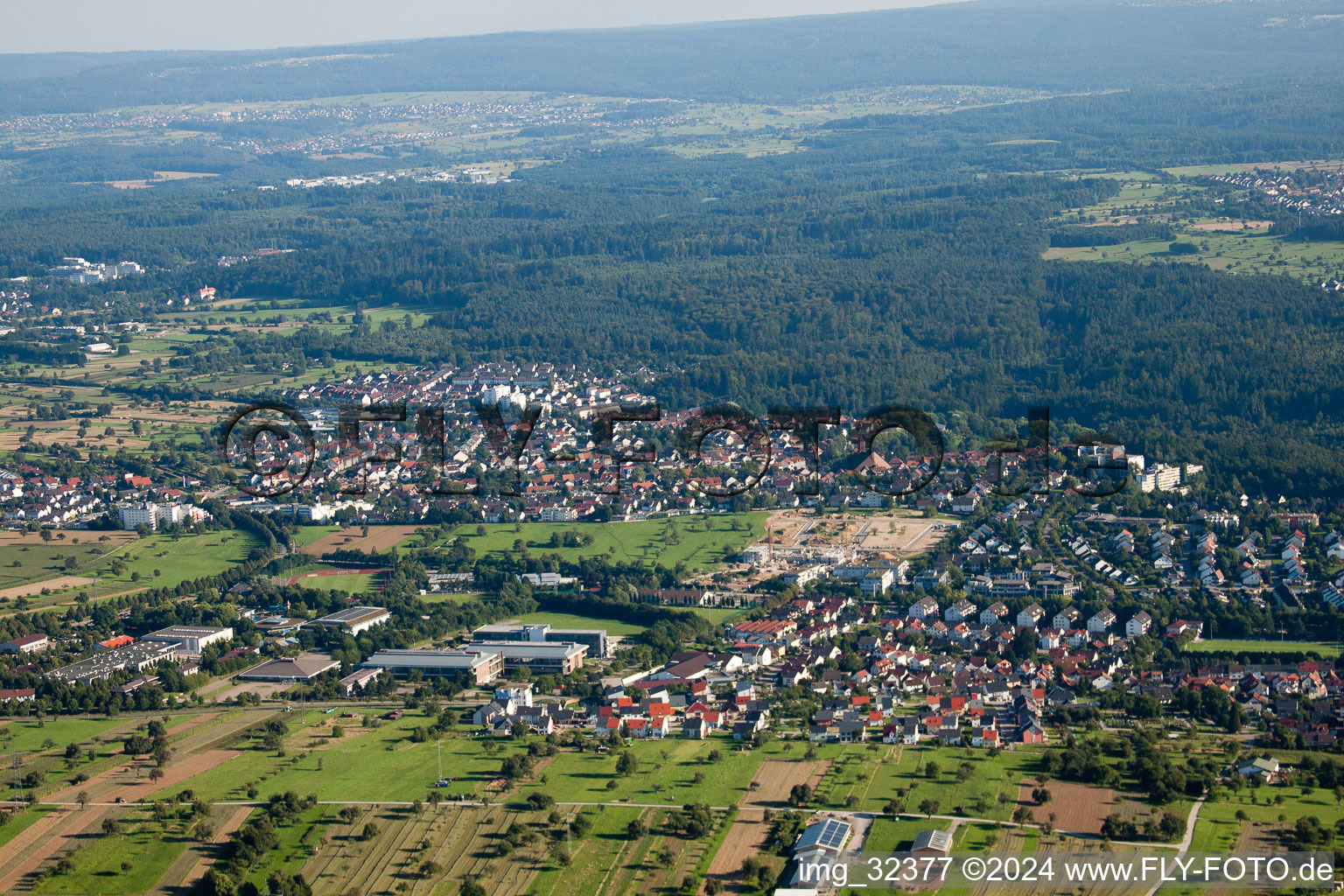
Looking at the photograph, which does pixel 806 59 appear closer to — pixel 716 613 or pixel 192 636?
pixel 716 613

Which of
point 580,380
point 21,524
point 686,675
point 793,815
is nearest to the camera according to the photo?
point 793,815

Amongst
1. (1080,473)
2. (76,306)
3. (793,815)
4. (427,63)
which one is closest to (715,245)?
(76,306)

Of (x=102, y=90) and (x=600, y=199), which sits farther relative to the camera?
(x=102, y=90)

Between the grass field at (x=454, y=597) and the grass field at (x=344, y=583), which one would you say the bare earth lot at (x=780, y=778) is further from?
the grass field at (x=344, y=583)

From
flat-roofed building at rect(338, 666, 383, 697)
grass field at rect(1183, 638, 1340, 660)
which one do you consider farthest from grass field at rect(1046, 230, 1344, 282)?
flat-roofed building at rect(338, 666, 383, 697)

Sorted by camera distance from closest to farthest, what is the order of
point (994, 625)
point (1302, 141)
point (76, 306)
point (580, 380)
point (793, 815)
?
1. point (793, 815)
2. point (994, 625)
3. point (580, 380)
4. point (76, 306)
5. point (1302, 141)

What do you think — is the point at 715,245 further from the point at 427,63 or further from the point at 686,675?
the point at 427,63

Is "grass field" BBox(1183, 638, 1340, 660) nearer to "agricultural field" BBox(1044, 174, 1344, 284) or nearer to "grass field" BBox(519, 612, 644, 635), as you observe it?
"grass field" BBox(519, 612, 644, 635)
